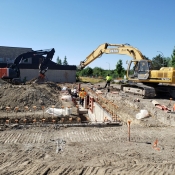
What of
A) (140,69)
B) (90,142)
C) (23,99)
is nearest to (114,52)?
(140,69)

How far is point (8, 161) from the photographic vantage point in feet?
19.0

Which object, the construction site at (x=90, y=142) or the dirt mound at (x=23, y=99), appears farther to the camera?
the dirt mound at (x=23, y=99)

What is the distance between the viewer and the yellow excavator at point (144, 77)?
13.6 m

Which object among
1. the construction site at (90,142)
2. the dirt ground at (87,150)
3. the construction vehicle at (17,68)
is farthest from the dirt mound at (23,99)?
the construction vehicle at (17,68)

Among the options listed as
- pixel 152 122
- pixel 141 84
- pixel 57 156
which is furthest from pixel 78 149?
pixel 141 84

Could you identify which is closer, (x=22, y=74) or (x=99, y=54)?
(x=99, y=54)

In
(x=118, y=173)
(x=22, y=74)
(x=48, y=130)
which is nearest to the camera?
(x=118, y=173)

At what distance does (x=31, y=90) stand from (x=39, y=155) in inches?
417

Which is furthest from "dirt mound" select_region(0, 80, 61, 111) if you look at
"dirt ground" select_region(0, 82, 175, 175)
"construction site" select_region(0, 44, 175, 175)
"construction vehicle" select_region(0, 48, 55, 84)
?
"construction vehicle" select_region(0, 48, 55, 84)

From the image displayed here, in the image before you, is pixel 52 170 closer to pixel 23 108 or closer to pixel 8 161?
pixel 8 161

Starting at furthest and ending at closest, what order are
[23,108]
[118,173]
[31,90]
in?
1. [31,90]
2. [23,108]
3. [118,173]

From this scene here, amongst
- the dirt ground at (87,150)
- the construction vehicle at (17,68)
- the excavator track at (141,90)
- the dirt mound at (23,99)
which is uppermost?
the construction vehicle at (17,68)

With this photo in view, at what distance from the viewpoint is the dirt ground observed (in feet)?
17.4

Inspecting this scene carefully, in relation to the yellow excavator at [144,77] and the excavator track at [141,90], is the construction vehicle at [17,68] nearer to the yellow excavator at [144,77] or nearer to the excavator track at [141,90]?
the yellow excavator at [144,77]
